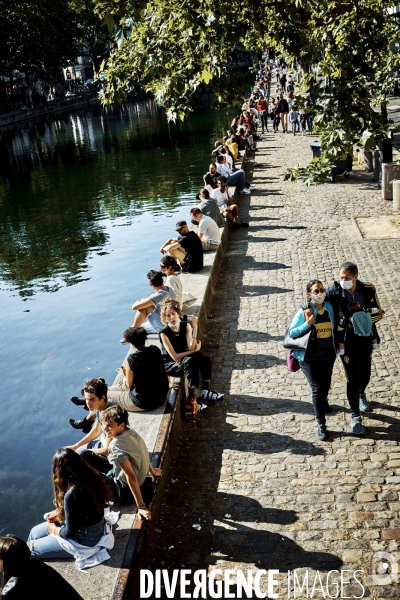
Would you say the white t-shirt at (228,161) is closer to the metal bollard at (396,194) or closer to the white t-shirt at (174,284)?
the metal bollard at (396,194)

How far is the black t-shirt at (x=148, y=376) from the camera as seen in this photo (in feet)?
24.1

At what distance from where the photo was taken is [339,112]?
26.8ft

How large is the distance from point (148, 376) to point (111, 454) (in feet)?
5.78

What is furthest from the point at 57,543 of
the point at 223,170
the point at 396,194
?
the point at 223,170

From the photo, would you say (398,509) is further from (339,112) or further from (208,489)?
(339,112)

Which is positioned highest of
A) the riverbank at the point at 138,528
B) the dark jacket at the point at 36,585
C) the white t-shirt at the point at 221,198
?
the dark jacket at the point at 36,585

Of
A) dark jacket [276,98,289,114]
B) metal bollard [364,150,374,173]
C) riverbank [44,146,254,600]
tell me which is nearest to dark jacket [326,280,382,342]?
riverbank [44,146,254,600]

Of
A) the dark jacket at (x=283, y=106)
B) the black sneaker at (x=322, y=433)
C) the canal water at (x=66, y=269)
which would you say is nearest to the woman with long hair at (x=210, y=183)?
the canal water at (x=66, y=269)

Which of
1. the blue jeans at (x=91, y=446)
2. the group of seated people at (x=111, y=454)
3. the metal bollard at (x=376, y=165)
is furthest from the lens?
the metal bollard at (x=376, y=165)

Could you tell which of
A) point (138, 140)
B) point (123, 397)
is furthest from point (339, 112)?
point (138, 140)

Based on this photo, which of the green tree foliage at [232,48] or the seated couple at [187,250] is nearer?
the green tree foliage at [232,48]

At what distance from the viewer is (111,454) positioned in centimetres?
570

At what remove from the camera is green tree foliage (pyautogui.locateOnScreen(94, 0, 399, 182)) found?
26.3 ft

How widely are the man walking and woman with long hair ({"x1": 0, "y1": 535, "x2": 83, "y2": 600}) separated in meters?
3.97
